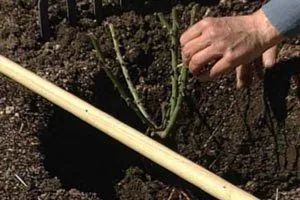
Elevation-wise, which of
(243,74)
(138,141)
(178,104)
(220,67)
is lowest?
(178,104)

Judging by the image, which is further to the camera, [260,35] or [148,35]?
[148,35]

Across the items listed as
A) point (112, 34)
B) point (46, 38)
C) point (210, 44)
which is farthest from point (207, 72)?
point (46, 38)

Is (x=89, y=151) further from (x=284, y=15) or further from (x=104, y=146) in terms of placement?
(x=284, y=15)

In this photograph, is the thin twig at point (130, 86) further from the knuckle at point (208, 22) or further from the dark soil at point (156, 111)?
the knuckle at point (208, 22)

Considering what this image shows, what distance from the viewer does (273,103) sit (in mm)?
3064

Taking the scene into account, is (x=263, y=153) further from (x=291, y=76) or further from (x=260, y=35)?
(x=260, y=35)

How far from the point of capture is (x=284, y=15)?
228 cm

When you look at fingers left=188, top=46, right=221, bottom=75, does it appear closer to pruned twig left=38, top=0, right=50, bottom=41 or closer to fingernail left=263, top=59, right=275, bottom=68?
fingernail left=263, top=59, right=275, bottom=68

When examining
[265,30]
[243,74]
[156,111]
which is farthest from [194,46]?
[156,111]

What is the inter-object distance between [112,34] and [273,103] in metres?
0.60

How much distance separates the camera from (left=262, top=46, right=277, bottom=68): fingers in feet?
9.49

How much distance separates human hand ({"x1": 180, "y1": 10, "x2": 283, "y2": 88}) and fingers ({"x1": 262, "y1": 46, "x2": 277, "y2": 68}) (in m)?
0.53

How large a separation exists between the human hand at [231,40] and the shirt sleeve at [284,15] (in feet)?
0.05

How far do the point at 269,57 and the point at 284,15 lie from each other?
643mm
